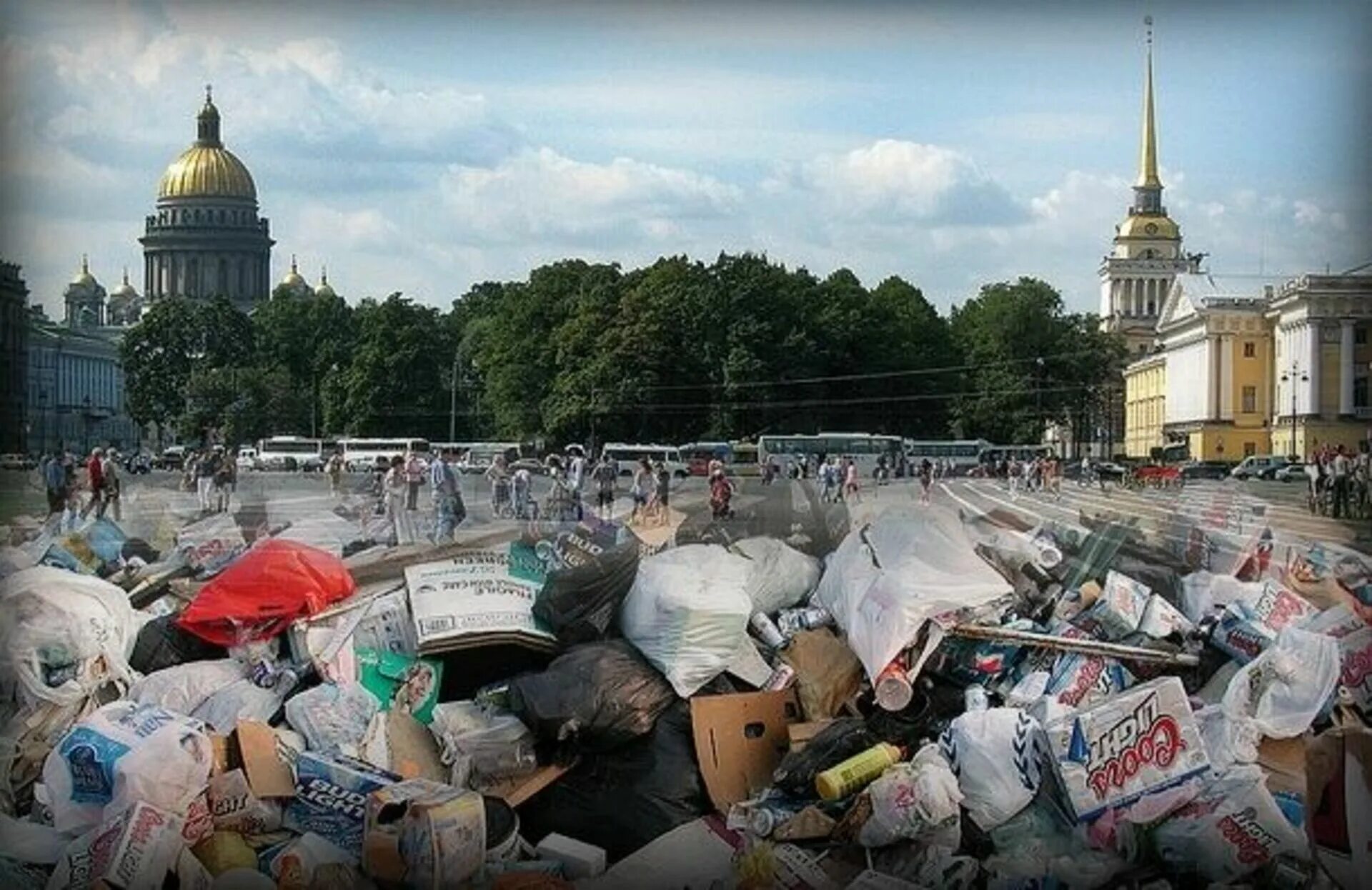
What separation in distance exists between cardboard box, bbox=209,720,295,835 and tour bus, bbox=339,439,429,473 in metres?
1.15

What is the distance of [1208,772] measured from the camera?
9.82 feet

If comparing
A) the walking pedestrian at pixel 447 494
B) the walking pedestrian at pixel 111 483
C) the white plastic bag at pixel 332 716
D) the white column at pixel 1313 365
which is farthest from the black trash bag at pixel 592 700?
the white column at pixel 1313 365

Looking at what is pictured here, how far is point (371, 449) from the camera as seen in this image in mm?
4199

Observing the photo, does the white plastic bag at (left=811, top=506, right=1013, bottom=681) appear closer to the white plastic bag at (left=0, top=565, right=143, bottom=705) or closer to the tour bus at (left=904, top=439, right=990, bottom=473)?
the tour bus at (left=904, top=439, right=990, bottom=473)

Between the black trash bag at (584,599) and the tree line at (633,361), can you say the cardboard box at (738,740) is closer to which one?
the black trash bag at (584,599)

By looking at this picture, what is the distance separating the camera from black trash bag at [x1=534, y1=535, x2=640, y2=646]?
3443mm

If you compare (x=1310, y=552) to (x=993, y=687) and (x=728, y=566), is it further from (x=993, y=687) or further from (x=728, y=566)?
(x=728, y=566)

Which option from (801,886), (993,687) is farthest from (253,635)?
(993,687)

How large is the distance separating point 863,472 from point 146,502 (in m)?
2.01

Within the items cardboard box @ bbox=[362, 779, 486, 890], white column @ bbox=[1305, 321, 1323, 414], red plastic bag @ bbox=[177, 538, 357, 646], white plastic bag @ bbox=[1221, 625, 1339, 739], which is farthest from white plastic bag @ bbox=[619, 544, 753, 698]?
white column @ bbox=[1305, 321, 1323, 414]

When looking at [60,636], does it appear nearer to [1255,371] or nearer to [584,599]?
[584,599]

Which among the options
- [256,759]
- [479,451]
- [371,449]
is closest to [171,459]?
[371,449]

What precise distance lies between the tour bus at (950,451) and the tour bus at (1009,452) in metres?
0.02

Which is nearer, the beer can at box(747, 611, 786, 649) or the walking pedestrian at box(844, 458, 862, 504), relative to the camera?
the beer can at box(747, 611, 786, 649)
